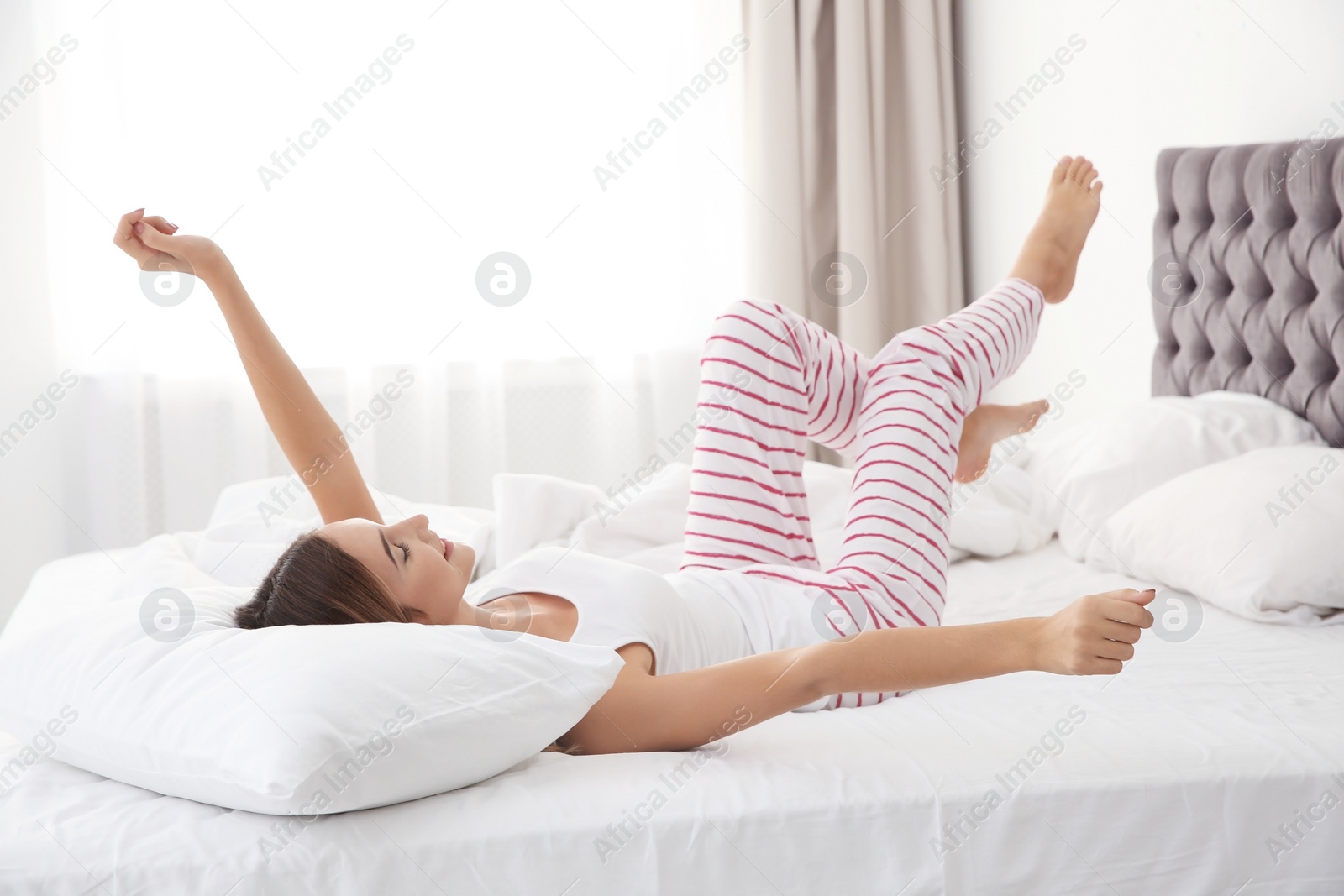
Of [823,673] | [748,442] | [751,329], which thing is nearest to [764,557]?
[748,442]

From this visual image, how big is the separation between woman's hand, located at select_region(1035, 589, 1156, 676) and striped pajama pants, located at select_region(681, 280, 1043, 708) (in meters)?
0.39

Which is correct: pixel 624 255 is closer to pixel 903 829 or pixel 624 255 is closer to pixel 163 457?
pixel 163 457

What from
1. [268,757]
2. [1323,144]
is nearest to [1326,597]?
[1323,144]

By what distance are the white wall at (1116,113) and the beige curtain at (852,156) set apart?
0.12 meters

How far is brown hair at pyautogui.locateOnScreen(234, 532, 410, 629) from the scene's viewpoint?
1.04 m

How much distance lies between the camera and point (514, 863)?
0.82 m

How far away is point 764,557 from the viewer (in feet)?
4.55

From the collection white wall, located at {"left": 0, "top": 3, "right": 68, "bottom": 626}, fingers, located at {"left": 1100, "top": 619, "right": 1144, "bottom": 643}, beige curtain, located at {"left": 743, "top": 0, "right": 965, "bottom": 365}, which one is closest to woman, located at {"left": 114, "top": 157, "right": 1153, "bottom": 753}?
fingers, located at {"left": 1100, "top": 619, "right": 1144, "bottom": 643}

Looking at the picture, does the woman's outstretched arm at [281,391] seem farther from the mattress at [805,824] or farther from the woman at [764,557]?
the mattress at [805,824]

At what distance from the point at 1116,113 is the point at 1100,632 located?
1833 mm

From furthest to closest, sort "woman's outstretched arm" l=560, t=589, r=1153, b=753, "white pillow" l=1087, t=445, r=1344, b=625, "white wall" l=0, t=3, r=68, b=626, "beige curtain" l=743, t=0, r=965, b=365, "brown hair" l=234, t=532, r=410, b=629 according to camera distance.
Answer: "beige curtain" l=743, t=0, r=965, b=365
"white wall" l=0, t=3, r=68, b=626
"white pillow" l=1087, t=445, r=1344, b=625
"brown hair" l=234, t=532, r=410, b=629
"woman's outstretched arm" l=560, t=589, r=1153, b=753

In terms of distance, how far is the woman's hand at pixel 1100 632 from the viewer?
87 centimetres

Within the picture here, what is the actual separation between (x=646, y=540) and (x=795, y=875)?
1.03 m

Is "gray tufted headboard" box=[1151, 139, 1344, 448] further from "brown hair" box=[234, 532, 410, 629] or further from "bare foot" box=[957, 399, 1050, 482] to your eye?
"brown hair" box=[234, 532, 410, 629]
